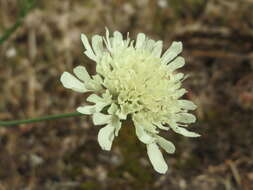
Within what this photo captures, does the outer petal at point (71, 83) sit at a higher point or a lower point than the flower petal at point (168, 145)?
higher

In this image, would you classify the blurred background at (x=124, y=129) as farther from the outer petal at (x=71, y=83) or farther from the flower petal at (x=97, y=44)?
the outer petal at (x=71, y=83)

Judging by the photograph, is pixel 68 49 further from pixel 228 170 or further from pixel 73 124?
pixel 228 170

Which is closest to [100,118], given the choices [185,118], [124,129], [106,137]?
[106,137]

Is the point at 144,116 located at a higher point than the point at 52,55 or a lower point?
lower

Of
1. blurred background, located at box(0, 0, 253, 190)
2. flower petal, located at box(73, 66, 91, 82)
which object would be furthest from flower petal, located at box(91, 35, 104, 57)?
blurred background, located at box(0, 0, 253, 190)

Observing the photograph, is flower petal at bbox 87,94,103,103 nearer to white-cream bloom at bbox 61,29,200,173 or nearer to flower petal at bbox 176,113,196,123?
white-cream bloom at bbox 61,29,200,173

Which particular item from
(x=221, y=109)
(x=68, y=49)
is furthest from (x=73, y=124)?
(x=221, y=109)

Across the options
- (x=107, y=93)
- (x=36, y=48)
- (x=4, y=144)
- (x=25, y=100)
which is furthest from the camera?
(x=36, y=48)

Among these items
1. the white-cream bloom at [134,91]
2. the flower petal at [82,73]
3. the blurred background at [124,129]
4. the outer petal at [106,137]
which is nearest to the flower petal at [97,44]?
the white-cream bloom at [134,91]
